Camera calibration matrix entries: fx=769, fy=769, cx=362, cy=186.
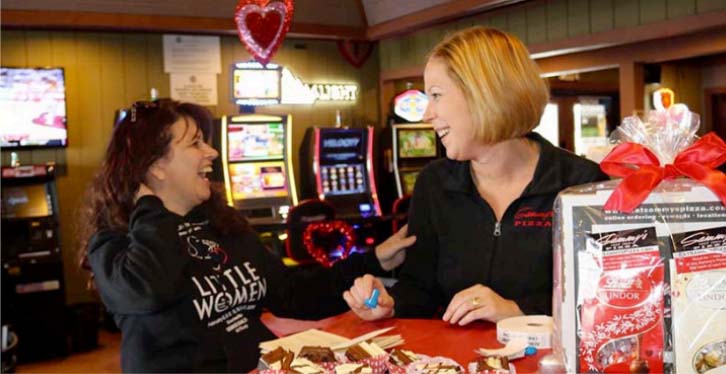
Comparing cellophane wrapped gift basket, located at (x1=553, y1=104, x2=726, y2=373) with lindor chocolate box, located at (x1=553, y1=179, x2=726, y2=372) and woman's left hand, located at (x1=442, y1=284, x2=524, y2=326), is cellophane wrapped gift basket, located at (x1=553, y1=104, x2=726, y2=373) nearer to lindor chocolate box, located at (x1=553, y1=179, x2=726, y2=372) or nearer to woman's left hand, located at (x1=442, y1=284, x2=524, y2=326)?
lindor chocolate box, located at (x1=553, y1=179, x2=726, y2=372)

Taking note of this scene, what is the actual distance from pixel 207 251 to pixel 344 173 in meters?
5.16

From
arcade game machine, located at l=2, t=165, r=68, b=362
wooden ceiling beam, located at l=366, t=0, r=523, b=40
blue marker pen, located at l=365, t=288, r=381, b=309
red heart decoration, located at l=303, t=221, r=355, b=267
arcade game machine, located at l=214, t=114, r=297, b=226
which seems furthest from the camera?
arcade game machine, located at l=214, t=114, r=297, b=226

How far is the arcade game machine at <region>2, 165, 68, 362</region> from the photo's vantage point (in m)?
5.48

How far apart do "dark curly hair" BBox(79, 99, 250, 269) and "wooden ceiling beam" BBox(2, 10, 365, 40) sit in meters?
4.44

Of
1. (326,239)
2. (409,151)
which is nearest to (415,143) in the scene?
(409,151)

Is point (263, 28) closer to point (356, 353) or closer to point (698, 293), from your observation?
point (356, 353)

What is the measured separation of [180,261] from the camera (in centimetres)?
209

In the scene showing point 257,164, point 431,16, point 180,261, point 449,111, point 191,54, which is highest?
point 431,16

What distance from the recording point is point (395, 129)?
7.75 metres

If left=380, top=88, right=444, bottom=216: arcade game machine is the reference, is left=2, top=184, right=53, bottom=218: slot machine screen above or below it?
below

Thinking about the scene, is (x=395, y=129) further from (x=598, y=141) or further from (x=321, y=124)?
(x=598, y=141)

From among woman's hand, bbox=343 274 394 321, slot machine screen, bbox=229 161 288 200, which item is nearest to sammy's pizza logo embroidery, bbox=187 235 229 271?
woman's hand, bbox=343 274 394 321

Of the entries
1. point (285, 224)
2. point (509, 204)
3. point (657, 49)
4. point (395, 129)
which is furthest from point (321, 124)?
point (509, 204)

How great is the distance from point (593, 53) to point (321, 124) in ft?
9.56
